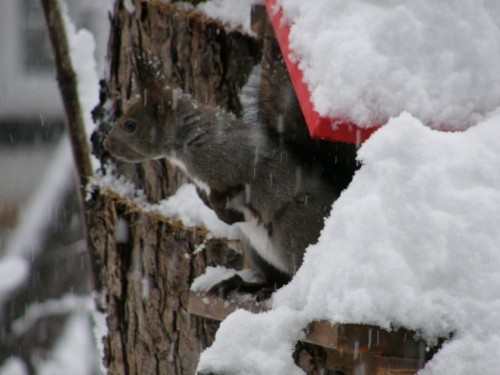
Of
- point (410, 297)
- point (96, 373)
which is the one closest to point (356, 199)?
point (410, 297)

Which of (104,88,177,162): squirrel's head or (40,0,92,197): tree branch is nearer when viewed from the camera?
(104,88,177,162): squirrel's head

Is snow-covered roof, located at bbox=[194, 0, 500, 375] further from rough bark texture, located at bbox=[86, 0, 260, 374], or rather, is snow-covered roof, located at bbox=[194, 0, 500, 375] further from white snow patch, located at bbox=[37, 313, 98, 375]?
white snow patch, located at bbox=[37, 313, 98, 375]

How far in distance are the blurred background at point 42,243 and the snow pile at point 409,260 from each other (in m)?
2.76

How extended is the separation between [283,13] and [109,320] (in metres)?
1.90

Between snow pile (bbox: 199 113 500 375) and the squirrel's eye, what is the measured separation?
128 cm

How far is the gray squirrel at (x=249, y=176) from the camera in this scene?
2816mm

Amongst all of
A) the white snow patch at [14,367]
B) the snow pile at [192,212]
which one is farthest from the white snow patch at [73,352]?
the snow pile at [192,212]

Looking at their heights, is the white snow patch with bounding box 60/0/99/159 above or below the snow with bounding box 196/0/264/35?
below

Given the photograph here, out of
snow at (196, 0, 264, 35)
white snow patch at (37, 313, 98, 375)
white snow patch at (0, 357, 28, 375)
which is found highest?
snow at (196, 0, 264, 35)

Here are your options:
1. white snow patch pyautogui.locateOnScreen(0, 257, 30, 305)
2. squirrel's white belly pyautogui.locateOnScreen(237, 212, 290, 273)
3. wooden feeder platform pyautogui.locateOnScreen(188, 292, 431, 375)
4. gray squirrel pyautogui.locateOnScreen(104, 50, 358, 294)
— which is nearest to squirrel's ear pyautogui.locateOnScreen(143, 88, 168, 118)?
gray squirrel pyautogui.locateOnScreen(104, 50, 358, 294)

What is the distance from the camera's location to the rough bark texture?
3553 millimetres

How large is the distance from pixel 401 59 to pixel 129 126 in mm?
1311

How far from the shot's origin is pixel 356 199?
204cm

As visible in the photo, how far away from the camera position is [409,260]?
6.35 ft
